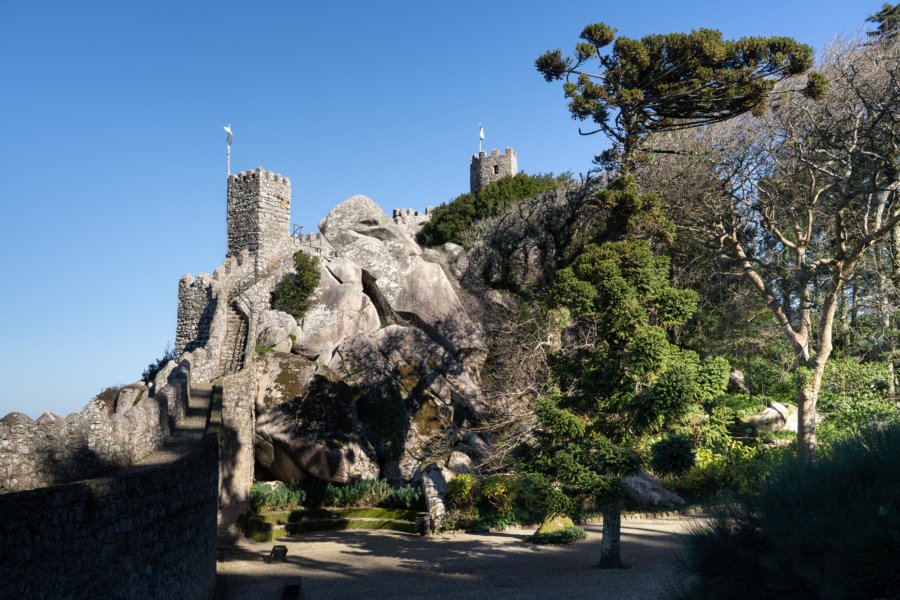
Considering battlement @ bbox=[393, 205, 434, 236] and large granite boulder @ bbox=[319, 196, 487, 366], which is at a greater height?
battlement @ bbox=[393, 205, 434, 236]

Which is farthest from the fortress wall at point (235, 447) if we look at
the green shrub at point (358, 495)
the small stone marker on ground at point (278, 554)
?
the small stone marker on ground at point (278, 554)

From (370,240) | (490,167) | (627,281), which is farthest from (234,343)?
(490,167)

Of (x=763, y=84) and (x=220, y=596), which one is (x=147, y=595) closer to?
(x=220, y=596)

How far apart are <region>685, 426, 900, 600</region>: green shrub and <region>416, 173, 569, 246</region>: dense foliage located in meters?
28.4

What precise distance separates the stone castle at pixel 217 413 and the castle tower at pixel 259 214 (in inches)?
2.5

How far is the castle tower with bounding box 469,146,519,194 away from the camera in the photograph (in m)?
46.9

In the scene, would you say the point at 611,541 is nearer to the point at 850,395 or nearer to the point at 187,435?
the point at 187,435

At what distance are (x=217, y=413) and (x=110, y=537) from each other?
8138mm

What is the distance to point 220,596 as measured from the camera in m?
11.1

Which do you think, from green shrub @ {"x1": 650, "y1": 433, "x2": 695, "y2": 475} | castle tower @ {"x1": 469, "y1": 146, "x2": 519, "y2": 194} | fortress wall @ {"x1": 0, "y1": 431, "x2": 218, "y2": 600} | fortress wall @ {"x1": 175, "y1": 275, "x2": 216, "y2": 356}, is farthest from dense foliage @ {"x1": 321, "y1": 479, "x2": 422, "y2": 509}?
castle tower @ {"x1": 469, "y1": 146, "x2": 519, "y2": 194}

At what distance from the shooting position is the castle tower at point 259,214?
27234 millimetres

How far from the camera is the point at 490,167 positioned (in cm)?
4797

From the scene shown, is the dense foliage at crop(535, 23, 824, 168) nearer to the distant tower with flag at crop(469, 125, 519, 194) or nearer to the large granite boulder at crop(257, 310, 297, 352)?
the large granite boulder at crop(257, 310, 297, 352)

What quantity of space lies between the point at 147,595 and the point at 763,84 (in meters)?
16.5
